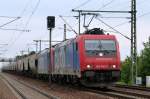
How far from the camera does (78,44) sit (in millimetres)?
28609

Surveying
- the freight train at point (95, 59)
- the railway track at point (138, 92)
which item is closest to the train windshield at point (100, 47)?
the freight train at point (95, 59)

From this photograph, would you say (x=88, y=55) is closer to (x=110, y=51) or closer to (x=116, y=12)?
(x=110, y=51)

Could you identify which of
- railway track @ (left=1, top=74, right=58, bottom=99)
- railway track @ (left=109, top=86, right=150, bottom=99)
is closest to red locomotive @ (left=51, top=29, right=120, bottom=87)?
railway track @ (left=109, top=86, right=150, bottom=99)

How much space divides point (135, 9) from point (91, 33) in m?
11.5

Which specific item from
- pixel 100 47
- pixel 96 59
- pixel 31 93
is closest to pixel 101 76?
pixel 96 59

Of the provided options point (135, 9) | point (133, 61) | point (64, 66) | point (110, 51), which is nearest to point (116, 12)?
point (135, 9)

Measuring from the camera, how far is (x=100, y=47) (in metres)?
28.6

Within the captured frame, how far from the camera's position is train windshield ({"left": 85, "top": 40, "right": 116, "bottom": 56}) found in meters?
28.4

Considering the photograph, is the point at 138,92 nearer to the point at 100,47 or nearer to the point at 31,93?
the point at 100,47

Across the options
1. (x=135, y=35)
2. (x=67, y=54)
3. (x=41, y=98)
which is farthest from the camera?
(x=135, y=35)

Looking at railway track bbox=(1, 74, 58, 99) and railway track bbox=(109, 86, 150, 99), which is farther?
railway track bbox=(1, 74, 58, 99)

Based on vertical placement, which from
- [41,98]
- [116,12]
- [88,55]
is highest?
[116,12]

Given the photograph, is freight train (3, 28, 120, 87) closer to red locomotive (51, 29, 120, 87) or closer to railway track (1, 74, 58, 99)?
red locomotive (51, 29, 120, 87)

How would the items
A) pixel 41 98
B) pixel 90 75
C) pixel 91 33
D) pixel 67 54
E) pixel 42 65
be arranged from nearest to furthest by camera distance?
1. pixel 41 98
2. pixel 90 75
3. pixel 91 33
4. pixel 67 54
5. pixel 42 65
